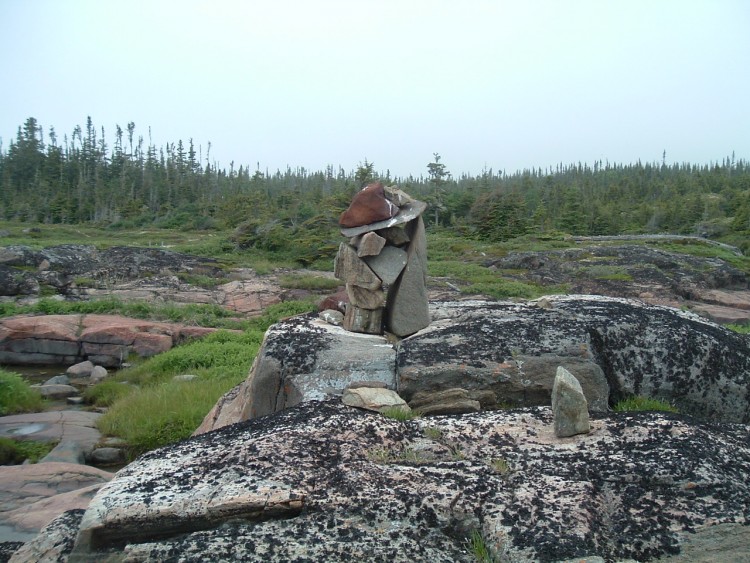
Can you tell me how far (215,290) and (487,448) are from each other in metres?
22.3

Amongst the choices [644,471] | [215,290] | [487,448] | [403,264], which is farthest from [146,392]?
[215,290]

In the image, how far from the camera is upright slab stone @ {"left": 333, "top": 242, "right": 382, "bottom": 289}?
27.5 feet

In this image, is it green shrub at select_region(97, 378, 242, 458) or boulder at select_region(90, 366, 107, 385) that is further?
boulder at select_region(90, 366, 107, 385)

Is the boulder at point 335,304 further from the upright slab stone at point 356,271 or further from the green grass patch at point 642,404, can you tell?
the green grass patch at point 642,404

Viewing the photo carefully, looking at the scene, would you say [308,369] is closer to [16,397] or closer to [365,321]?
[365,321]

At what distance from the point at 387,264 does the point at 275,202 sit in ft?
201

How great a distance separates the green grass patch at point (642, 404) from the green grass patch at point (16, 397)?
40.6ft

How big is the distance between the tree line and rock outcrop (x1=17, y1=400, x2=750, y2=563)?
97.3ft

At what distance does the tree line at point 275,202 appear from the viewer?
47.0 metres

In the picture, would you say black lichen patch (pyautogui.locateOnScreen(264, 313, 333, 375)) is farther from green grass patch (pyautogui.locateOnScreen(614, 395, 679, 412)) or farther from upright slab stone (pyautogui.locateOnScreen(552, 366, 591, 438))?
green grass patch (pyautogui.locateOnScreen(614, 395, 679, 412))

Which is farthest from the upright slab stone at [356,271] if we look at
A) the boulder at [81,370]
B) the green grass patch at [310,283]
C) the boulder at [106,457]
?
the green grass patch at [310,283]

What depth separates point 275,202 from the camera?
6806cm

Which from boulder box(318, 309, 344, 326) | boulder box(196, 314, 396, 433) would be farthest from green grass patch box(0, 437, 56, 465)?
boulder box(318, 309, 344, 326)

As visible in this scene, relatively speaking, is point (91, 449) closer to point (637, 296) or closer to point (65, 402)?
point (65, 402)
